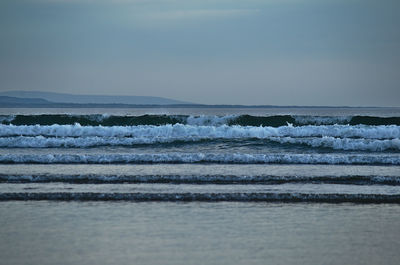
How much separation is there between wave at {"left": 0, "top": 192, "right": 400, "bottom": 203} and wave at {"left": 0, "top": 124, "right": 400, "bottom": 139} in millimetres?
13668

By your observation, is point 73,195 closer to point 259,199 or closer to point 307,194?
point 259,199

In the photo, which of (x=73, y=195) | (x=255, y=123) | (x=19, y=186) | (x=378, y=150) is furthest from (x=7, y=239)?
(x=255, y=123)

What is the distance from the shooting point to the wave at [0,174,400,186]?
11797mm

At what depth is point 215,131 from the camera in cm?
2488

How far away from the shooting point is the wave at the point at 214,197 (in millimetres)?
9711

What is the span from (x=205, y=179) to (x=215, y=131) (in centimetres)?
1299

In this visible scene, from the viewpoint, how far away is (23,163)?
608 inches

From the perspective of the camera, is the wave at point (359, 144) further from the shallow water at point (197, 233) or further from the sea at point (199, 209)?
the shallow water at point (197, 233)

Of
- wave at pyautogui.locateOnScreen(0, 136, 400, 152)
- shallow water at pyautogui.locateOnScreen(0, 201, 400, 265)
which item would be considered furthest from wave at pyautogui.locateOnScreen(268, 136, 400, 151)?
shallow water at pyautogui.locateOnScreen(0, 201, 400, 265)

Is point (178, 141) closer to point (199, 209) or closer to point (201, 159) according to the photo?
point (201, 159)

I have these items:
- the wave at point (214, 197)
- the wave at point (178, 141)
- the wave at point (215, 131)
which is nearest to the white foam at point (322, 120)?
the wave at point (215, 131)

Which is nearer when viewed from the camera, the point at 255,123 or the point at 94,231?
the point at 94,231

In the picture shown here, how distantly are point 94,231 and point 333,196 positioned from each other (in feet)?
15.1

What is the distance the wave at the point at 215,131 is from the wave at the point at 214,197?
44.8ft
